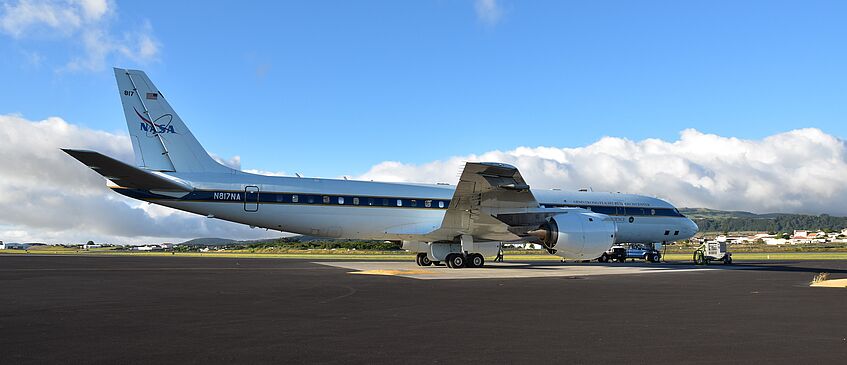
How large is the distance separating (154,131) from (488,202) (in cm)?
1227

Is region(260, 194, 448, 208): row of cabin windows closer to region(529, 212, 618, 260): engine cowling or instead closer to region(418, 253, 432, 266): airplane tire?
region(418, 253, 432, 266): airplane tire

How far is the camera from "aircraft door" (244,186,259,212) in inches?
953

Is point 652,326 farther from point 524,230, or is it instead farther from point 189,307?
point 524,230

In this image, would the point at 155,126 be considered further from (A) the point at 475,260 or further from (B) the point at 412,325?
(B) the point at 412,325

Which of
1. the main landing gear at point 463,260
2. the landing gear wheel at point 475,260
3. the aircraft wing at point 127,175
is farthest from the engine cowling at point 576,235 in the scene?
the aircraft wing at point 127,175

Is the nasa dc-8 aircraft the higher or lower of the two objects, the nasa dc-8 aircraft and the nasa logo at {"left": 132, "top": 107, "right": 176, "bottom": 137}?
the lower

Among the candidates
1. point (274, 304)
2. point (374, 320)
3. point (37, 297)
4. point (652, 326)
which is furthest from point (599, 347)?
point (37, 297)

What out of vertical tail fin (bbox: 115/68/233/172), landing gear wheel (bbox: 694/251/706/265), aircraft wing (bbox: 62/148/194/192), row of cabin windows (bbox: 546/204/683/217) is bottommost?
landing gear wheel (bbox: 694/251/706/265)

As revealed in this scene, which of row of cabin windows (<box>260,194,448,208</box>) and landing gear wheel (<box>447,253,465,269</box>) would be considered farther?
landing gear wheel (<box>447,253,465,269</box>)

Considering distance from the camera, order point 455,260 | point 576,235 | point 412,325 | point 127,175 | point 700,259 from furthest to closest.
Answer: point 700,259
point 455,260
point 576,235
point 127,175
point 412,325

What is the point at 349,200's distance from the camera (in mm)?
25891

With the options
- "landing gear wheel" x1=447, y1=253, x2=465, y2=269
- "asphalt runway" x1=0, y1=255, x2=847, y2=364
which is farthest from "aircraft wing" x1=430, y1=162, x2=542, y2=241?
"asphalt runway" x1=0, y1=255, x2=847, y2=364

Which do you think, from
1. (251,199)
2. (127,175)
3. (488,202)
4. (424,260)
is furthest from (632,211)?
(127,175)

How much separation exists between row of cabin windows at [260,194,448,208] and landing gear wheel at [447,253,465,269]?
2.59m
